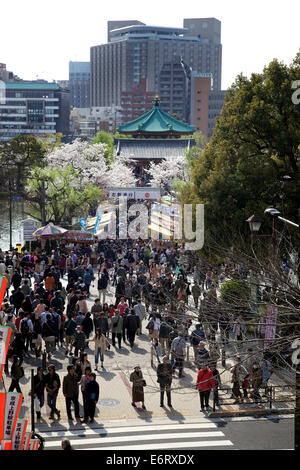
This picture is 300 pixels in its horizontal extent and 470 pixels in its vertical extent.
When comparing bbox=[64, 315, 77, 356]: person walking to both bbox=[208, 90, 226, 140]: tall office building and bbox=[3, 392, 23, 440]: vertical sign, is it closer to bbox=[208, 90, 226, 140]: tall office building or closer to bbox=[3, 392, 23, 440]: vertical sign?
bbox=[3, 392, 23, 440]: vertical sign

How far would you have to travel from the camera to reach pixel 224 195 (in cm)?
2347

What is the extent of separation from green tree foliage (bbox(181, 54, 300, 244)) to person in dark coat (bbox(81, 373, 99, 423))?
9695mm

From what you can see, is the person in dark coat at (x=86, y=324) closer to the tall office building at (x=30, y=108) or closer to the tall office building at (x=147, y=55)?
the tall office building at (x=30, y=108)

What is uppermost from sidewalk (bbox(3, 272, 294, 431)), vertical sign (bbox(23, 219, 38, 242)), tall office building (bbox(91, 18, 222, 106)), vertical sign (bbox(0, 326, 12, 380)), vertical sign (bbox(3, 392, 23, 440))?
tall office building (bbox(91, 18, 222, 106))

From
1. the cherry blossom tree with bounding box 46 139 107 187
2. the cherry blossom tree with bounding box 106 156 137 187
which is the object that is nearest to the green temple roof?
the cherry blossom tree with bounding box 106 156 137 187

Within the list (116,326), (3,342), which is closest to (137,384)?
(116,326)

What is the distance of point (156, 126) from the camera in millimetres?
78312

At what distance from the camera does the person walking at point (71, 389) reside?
14.0 metres

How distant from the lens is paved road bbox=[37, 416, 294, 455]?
12.7 metres

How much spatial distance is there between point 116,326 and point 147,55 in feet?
545

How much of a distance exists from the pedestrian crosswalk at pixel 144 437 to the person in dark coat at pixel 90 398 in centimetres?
37

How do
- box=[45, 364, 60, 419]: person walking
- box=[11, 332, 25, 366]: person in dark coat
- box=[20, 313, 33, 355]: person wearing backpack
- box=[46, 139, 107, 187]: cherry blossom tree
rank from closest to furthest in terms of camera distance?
box=[45, 364, 60, 419]: person walking
box=[11, 332, 25, 366]: person in dark coat
box=[20, 313, 33, 355]: person wearing backpack
box=[46, 139, 107, 187]: cherry blossom tree
